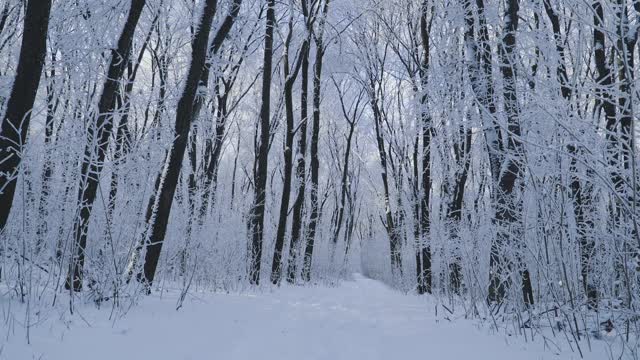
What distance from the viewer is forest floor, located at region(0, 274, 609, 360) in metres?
2.30

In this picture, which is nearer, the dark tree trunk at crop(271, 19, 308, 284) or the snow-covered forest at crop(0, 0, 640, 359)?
the snow-covered forest at crop(0, 0, 640, 359)

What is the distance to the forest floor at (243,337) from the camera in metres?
2.30

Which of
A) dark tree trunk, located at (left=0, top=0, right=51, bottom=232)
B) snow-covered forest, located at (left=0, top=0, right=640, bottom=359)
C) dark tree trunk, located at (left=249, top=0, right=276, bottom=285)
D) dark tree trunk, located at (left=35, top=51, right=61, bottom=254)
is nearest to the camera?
snow-covered forest, located at (left=0, top=0, right=640, bottom=359)

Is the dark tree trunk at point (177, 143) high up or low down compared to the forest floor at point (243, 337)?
up

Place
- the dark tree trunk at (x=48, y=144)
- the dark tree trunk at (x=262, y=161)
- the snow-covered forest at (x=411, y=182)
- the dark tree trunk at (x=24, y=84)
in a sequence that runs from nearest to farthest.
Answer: the snow-covered forest at (x=411, y=182)
the dark tree trunk at (x=24, y=84)
the dark tree trunk at (x=48, y=144)
the dark tree trunk at (x=262, y=161)

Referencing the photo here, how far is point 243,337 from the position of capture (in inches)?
123

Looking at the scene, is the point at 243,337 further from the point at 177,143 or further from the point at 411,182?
the point at 411,182

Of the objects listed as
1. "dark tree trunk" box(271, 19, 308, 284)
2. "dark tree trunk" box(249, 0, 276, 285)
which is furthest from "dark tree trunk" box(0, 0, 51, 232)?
"dark tree trunk" box(271, 19, 308, 284)

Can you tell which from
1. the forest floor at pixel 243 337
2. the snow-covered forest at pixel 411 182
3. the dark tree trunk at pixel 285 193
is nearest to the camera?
the forest floor at pixel 243 337

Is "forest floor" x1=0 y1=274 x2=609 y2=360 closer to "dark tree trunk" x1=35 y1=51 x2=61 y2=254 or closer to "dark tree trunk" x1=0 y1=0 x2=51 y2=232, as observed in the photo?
"dark tree trunk" x1=0 y1=0 x2=51 y2=232

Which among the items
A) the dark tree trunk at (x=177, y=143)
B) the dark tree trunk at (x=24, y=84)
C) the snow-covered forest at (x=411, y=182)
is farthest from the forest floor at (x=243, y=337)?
the dark tree trunk at (x=24, y=84)

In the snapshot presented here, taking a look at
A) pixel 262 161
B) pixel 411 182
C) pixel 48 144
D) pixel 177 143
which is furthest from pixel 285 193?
pixel 48 144

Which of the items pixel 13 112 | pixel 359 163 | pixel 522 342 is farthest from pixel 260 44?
pixel 359 163

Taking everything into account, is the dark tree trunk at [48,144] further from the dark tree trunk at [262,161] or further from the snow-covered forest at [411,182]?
the dark tree trunk at [262,161]
